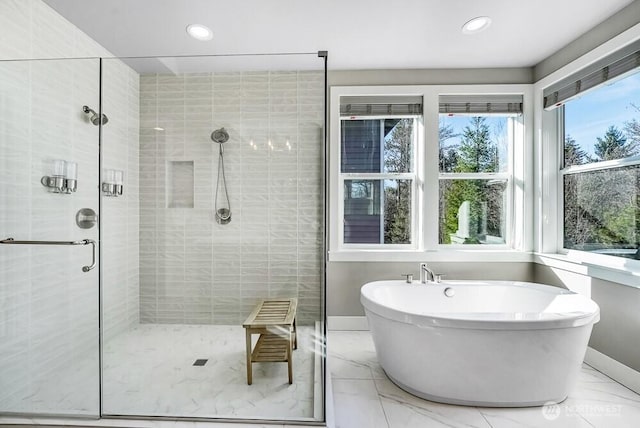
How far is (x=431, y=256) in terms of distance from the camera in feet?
9.27

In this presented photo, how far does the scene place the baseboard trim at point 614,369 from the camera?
6.35 feet

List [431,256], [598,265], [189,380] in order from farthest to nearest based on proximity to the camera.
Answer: [431,256]
[598,265]
[189,380]

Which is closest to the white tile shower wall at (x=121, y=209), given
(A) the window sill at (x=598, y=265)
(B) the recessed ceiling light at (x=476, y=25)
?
(B) the recessed ceiling light at (x=476, y=25)

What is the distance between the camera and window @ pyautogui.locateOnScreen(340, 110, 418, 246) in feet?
9.62

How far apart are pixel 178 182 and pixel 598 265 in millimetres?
2854

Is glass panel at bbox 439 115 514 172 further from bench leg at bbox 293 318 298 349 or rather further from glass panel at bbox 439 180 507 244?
bench leg at bbox 293 318 298 349

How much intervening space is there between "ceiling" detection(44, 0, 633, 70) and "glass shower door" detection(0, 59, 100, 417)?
1.92ft

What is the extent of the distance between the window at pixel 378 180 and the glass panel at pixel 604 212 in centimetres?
127

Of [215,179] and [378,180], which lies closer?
[215,179]

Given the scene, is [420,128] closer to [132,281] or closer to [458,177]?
[458,177]

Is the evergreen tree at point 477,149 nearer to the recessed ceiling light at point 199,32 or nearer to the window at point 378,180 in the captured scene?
the window at point 378,180

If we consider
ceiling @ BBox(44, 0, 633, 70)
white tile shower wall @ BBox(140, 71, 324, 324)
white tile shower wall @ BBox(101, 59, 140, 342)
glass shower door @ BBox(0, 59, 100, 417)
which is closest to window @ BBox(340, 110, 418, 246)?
ceiling @ BBox(44, 0, 633, 70)

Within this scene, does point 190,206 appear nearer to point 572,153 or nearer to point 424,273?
point 424,273

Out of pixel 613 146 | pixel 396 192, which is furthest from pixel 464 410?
pixel 613 146
